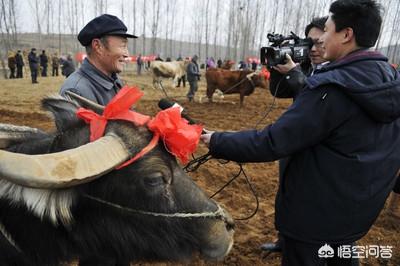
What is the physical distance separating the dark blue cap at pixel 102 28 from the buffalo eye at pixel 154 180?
1.44 meters

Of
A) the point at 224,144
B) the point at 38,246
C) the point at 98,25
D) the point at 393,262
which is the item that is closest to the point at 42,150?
the point at 38,246

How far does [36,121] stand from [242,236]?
7512 millimetres

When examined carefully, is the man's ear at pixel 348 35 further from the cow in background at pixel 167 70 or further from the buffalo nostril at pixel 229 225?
the cow in background at pixel 167 70

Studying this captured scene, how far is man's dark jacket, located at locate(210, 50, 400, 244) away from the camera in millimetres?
1795

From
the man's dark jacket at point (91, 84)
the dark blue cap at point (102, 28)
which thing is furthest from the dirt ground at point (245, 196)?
the dark blue cap at point (102, 28)

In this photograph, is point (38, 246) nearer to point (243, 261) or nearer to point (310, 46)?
point (243, 261)

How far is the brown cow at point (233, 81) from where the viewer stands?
14633 millimetres

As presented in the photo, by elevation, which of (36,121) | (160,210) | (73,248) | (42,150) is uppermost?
(42,150)

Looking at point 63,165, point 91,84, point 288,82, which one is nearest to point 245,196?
point 288,82

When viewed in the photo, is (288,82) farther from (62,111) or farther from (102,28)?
(62,111)

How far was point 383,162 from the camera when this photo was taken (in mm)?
1946

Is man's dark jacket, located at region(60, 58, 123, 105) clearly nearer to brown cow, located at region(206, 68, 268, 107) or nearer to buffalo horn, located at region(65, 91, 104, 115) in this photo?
buffalo horn, located at region(65, 91, 104, 115)

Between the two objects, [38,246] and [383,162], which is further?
[383,162]

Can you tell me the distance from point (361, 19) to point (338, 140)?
2.31ft
